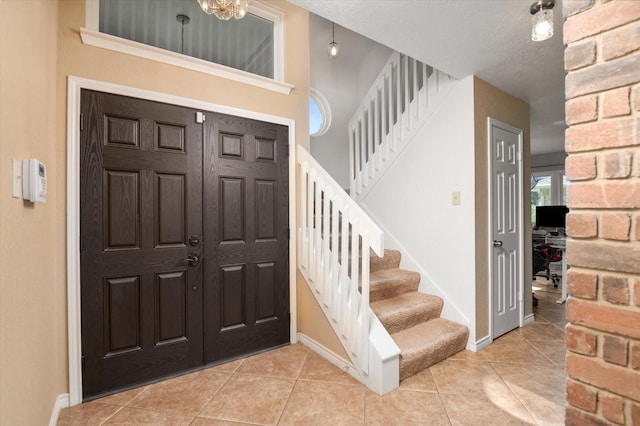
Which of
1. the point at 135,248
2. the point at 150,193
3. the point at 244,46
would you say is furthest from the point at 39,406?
the point at 244,46

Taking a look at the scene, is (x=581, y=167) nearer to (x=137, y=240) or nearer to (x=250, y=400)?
(x=250, y=400)

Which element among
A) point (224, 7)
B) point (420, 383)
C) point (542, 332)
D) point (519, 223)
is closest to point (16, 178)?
point (224, 7)

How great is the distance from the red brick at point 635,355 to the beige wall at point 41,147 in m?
1.72

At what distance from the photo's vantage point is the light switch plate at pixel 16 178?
1136mm

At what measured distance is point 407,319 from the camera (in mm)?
2666

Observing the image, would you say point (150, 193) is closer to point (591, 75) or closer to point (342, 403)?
point (342, 403)

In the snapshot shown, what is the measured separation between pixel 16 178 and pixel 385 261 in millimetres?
2849

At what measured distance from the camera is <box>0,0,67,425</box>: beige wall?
3.50 ft

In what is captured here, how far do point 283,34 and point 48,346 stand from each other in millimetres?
2856

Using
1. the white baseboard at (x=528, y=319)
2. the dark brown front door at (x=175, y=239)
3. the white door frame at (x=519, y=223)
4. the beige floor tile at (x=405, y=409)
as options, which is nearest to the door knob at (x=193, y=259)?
the dark brown front door at (x=175, y=239)

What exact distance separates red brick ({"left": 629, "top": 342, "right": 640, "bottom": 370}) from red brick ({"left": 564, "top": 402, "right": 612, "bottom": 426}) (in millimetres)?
148

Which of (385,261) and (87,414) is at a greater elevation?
(385,261)

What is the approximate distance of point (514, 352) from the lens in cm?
268

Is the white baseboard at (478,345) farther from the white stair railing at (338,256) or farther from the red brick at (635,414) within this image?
the red brick at (635,414)
